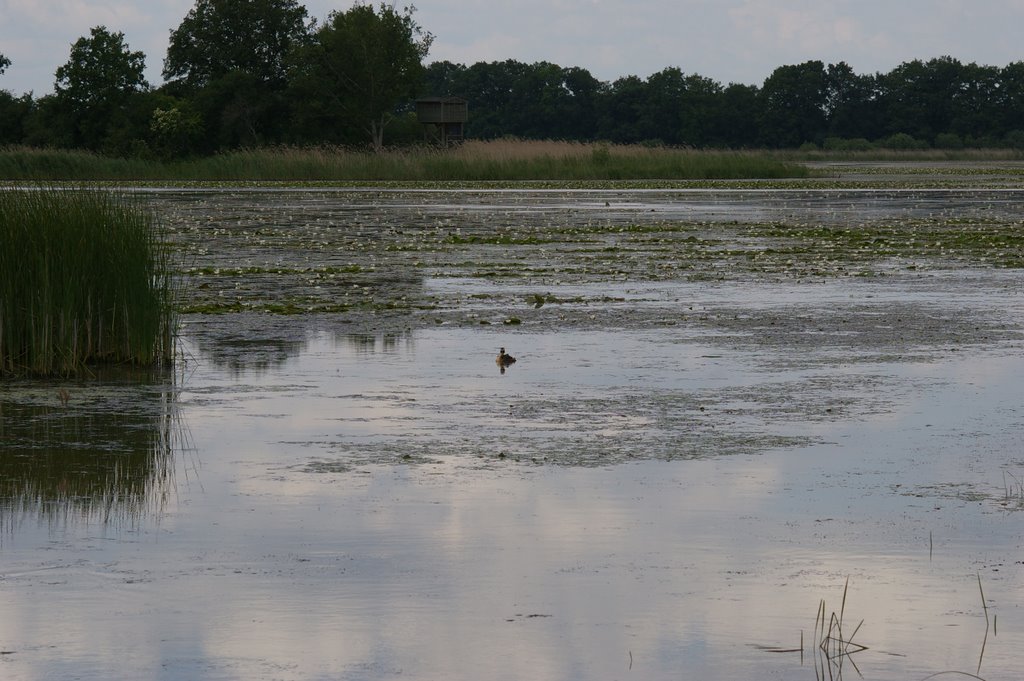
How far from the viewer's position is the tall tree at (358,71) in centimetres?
7812

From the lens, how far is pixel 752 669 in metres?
5.08

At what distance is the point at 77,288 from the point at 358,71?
6820cm

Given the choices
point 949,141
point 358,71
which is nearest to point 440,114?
point 358,71

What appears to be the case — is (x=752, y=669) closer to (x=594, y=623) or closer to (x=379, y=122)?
(x=594, y=623)

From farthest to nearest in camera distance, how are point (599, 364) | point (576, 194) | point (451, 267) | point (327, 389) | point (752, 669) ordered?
point (576, 194), point (451, 267), point (599, 364), point (327, 389), point (752, 669)

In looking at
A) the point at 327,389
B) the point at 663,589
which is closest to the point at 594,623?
the point at 663,589

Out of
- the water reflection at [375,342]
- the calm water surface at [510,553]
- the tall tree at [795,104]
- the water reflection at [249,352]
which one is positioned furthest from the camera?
the tall tree at [795,104]

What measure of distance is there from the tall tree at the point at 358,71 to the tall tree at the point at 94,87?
9.65 meters

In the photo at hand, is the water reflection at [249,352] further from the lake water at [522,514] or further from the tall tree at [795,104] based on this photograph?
the tall tree at [795,104]

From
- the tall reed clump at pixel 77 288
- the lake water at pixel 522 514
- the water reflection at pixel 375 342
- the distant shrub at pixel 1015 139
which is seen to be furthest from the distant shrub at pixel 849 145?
the tall reed clump at pixel 77 288

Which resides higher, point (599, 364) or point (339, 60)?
point (339, 60)

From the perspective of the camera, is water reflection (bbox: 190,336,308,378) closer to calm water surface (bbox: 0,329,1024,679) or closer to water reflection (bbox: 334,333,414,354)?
Result: water reflection (bbox: 334,333,414,354)

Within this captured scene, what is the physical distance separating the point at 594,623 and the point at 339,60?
75236mm

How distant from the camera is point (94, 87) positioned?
81.5 metres
